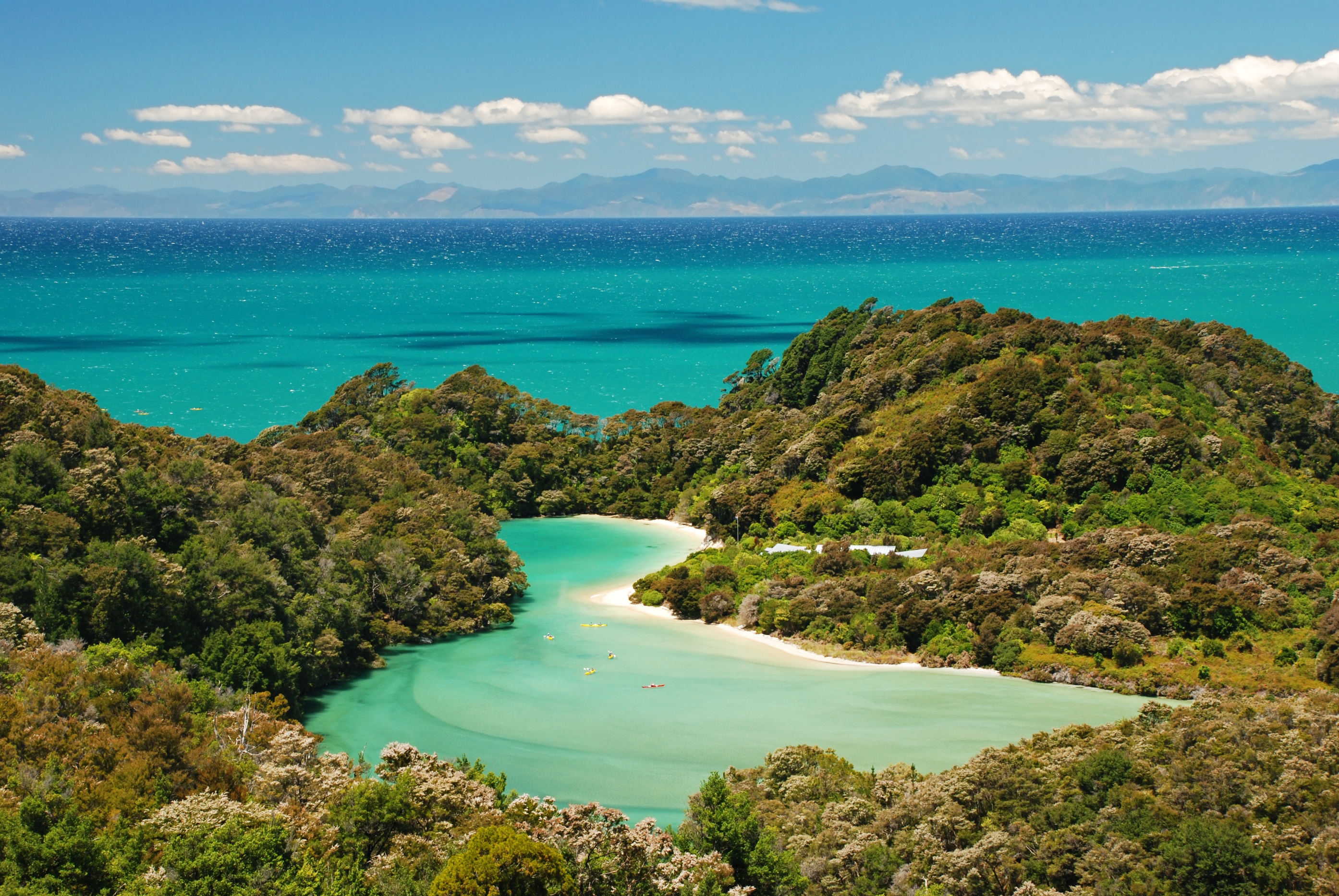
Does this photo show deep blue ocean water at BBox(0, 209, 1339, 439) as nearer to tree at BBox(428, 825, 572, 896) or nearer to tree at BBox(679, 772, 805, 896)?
tree at BBox(679, 772, 805, 896)

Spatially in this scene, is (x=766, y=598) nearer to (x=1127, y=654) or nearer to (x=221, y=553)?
(x=1127, y=654)

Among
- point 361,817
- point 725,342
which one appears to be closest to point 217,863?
point 361,817

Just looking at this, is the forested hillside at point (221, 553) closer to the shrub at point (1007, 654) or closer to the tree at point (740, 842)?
the tree at point (740, 842)

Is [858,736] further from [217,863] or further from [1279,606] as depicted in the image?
[217,863]

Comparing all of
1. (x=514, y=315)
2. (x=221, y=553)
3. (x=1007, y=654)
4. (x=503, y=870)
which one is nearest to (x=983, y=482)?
(x=1007, y=654)

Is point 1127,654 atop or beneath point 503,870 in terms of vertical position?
beneath

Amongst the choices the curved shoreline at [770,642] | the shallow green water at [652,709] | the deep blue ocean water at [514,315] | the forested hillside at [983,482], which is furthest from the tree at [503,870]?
the deep blue ocean water at [514,315]
